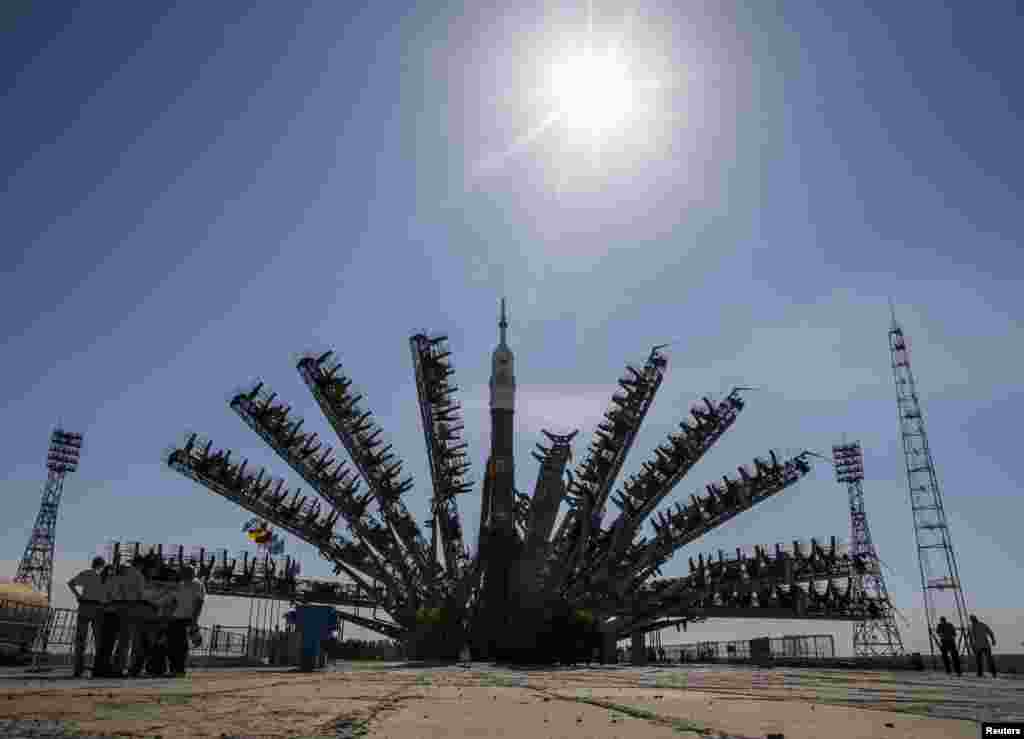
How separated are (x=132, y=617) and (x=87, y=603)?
80cm

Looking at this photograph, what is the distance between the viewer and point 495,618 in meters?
43.0

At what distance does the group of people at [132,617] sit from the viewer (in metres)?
13.4

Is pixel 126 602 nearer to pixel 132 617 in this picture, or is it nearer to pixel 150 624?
pixel 132 617

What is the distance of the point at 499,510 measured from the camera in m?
47.0

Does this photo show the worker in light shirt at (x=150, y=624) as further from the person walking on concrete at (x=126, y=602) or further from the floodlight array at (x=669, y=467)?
the floodlight array at (x=669, y=467)

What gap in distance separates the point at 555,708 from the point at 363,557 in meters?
45.4

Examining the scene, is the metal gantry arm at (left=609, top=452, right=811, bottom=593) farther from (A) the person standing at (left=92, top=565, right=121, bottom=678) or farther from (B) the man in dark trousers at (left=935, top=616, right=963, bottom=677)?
(A) the person standing at (left=92, top=565, right=121, bottom=678)

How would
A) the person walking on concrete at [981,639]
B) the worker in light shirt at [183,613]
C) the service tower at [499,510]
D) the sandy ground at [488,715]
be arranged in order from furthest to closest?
the service tower at [499,510]
the person walking on concrete at [981,639]
the worker in light shirt at [183,613]
the sandy ground at [488,715]

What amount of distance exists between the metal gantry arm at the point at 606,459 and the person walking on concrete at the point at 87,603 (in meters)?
34.3

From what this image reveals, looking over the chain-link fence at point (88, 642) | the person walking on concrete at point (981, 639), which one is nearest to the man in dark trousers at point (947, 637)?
the person walking on concrete at point (981, 639)

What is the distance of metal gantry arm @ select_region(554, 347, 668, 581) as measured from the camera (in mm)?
46250

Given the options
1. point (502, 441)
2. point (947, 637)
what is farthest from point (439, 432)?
point (947, 637)

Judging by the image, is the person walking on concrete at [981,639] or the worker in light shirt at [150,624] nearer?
Result: the worker in light shirt at [150,624]

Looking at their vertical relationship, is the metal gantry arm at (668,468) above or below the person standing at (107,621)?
above
